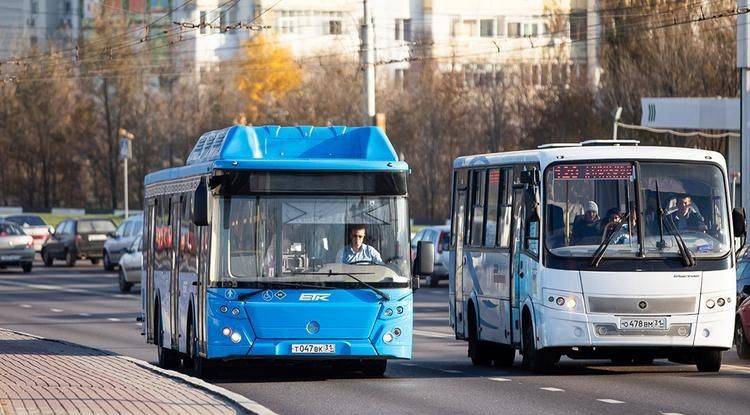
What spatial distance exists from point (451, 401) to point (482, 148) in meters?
80.8

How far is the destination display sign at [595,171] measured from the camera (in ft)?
64.5

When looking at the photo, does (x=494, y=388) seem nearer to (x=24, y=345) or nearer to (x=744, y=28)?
(x=24, y=345)

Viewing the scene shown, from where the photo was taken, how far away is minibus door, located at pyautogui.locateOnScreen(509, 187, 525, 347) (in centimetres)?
2020

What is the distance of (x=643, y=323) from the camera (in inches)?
749

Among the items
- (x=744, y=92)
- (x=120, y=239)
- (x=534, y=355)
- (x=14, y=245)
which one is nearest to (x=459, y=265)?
(x=534, y=355)

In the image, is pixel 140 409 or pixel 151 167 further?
pixel 151 167

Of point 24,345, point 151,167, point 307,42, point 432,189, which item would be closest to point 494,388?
point 24,345

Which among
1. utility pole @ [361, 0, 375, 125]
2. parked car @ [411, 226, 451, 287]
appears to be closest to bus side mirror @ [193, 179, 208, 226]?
parked car @ [411, 226, 451, 287]

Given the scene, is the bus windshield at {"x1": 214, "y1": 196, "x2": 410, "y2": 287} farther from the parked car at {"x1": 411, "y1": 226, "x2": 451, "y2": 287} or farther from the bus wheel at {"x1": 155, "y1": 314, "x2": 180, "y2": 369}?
the parked car at {"x1": 411, "y1": 226, "x2": 451, "y2": 287}

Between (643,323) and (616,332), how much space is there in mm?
294

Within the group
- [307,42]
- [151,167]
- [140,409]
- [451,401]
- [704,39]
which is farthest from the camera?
[307,42]

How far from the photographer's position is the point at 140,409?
47.7 feet

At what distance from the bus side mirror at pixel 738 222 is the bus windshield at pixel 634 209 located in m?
0.12

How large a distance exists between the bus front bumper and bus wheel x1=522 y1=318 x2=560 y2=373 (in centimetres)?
42
